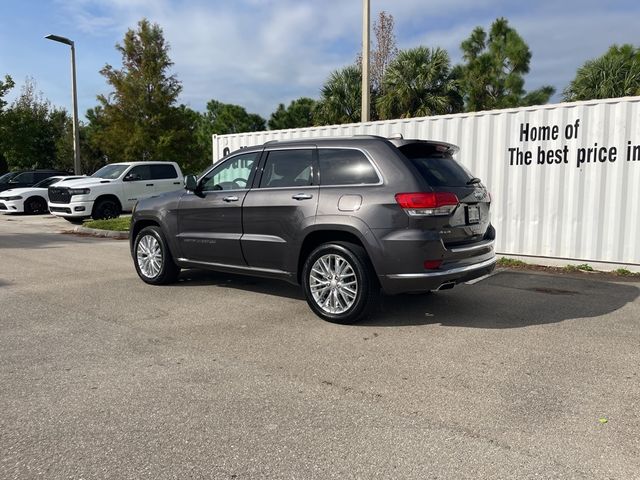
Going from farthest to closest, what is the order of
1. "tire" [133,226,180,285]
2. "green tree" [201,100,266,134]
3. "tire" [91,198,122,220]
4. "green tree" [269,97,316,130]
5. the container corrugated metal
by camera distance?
"green tree" [201,100,266,134] → "green tree" [269,97,316,130] → "tire" [91,198,122,220] → the container corrugated metal → "tire" [133,226,180,285]

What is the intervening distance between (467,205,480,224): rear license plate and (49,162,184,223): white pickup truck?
12.3 metres

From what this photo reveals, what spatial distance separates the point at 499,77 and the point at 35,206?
80.2ft

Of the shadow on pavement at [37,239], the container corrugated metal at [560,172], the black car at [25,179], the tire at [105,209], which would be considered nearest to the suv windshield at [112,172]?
the tire at [105,209]

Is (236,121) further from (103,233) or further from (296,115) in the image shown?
(103,233)

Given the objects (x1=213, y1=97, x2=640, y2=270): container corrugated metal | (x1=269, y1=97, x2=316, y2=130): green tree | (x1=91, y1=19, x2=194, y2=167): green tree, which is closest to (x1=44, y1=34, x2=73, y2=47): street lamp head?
(x1=91, y1=19, x2=194, y2=167): green tree

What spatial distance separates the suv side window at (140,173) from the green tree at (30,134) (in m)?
20.2

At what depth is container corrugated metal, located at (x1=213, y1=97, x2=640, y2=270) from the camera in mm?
8352

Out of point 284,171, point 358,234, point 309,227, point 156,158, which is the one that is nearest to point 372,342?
point 358,234

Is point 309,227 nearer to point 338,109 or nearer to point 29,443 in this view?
point 29,443

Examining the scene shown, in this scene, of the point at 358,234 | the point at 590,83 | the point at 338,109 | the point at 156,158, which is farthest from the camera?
the point at 338,109

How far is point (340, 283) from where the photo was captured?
17.7 ft

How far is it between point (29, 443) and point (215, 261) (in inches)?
145

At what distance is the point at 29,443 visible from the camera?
3020 mm

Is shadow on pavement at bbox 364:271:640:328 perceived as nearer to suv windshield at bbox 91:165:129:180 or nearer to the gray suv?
the gray suv
